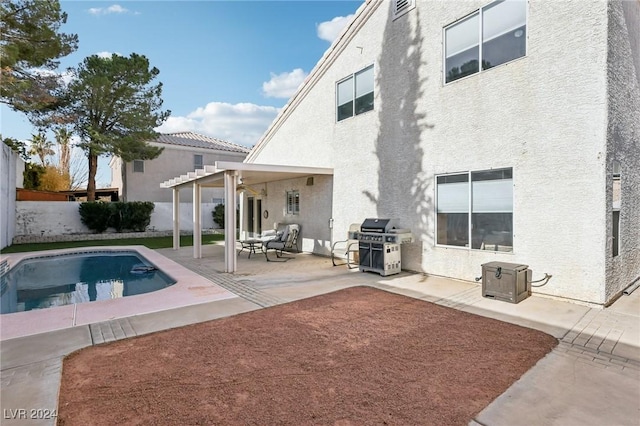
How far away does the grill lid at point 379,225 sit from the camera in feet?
29.8

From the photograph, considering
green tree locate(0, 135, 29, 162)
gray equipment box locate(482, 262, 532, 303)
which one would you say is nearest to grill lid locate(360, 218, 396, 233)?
gray equipment box locate(482, 262, 532, 303)

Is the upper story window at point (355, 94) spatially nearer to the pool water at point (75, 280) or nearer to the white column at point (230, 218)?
the white column at point (230, 218)

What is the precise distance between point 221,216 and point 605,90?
76.3 ft

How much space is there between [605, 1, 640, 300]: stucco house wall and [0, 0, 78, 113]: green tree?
715 inches

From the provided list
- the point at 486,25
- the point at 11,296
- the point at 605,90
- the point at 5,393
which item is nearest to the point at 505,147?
the point at 605,90

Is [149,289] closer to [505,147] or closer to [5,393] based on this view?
[5,393]

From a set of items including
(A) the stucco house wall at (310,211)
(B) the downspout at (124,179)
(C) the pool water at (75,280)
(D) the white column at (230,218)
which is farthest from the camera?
(B) the downspout at (124,179)

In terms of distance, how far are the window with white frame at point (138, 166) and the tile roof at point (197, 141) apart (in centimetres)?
207

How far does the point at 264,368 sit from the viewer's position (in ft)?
12.6

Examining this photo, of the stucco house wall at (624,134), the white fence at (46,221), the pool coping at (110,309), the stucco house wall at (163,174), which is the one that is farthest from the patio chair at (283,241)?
the stucco house wall at (163,174)

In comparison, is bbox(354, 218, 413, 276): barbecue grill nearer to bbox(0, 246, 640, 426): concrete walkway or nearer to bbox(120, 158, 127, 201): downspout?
bbox(0, 246, 640, 426): concrete walkway

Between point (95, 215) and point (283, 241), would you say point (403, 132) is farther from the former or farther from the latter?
point (95, 215)

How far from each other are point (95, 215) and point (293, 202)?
1368 cm

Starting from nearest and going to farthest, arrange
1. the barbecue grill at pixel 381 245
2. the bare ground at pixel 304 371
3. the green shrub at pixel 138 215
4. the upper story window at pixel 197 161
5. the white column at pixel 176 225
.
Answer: the bare ground at pixel 304 371
the barbecue grill at pixel 381 245
the white column at pixel 176 225
the green shrub at pixel 138 215
the upper story window at pixel 197 161
